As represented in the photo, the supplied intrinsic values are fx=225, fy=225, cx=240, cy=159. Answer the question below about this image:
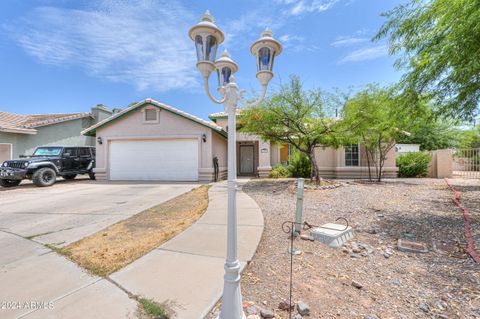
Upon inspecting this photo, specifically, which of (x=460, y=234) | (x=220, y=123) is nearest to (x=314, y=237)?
(x=460, y=234)

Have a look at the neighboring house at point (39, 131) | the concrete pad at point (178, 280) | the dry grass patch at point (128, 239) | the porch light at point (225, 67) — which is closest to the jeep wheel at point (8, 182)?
the neighboring house at point (39, 131)

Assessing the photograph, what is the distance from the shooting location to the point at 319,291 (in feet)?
8.61

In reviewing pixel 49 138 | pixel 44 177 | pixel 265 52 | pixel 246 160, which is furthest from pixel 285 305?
pixel 49 138

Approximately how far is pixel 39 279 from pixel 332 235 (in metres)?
4.26

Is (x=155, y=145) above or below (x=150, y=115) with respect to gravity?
below

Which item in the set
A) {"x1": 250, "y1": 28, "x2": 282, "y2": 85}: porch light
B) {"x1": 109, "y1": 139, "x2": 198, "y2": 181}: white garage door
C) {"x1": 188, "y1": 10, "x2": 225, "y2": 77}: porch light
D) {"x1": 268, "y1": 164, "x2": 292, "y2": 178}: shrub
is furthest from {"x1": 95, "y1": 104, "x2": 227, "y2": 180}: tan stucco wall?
{"x1": 188, "y1": 10, "x2": 225, "y2": 77}: porch light

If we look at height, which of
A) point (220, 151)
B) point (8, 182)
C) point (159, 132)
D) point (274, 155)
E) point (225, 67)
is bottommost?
point (8, 182)

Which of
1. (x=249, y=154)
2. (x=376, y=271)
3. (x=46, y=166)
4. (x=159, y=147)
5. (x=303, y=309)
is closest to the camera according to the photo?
(x=303, y=309)

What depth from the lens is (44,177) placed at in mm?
11102

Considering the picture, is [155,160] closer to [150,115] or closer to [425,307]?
[150,115]

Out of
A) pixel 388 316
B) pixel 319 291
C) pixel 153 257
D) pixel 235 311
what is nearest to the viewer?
pixel 235 311

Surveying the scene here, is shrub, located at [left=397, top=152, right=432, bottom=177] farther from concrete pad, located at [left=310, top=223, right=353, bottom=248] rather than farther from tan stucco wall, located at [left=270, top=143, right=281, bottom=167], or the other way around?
concrete pad, located at [left=310, top=223, right=353, bottom=248]

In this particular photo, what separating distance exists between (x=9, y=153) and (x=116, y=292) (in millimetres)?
17732

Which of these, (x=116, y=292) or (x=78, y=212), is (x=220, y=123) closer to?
(x=78, y=212)
